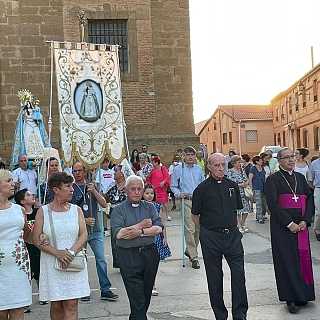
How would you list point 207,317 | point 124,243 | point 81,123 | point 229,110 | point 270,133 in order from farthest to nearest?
point 229,110 → point 270,133 → point 81,123 → point 207,317 → point 124,243

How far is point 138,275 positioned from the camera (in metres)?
4.78

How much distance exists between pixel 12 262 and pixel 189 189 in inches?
174

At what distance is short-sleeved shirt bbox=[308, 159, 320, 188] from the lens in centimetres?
960

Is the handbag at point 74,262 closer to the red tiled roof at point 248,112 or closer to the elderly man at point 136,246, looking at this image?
the elderly man at point 136,246

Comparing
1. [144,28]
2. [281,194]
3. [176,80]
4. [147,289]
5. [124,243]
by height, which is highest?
[144,28]

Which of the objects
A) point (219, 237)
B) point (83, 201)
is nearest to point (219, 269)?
point (219, 237)

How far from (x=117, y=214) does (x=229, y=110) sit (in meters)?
59.8

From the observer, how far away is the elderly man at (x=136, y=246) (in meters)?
4.72

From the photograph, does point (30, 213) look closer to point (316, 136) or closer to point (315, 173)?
point (315, 173)

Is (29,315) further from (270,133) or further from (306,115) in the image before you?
(270,133)

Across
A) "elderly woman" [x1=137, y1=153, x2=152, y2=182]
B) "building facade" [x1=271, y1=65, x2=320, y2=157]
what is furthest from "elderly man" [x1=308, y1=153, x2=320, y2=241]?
"building facade" [x1=271, y1=65, x2=320, y2=157]

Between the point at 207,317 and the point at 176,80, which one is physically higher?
the point at 176,80

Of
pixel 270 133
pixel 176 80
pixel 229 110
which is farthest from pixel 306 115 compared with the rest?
pixel 176 80

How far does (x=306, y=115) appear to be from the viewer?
140 ft
